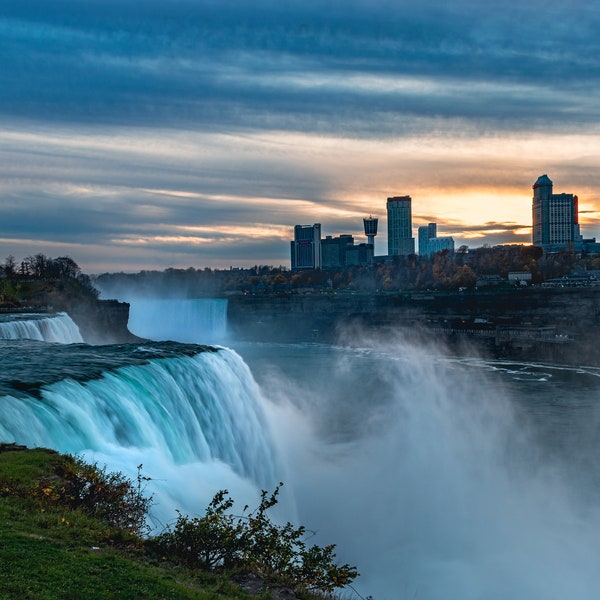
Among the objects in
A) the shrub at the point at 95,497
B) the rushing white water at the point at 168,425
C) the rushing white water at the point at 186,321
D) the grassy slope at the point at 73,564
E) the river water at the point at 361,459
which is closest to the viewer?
the grassy slope at the point at 73,564

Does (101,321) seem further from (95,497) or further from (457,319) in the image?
(95,497)

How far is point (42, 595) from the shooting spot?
6.83 meters

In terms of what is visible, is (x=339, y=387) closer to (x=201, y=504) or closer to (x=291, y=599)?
(x=201, y=504)

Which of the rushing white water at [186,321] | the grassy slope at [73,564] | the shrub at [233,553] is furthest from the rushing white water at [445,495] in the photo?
the rushing white water at [186,321]

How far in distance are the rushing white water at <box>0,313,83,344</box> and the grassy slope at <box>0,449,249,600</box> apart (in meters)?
27.2

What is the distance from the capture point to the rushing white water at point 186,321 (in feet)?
361

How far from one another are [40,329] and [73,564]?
108 feet

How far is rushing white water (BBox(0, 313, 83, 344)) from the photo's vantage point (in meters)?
35.1

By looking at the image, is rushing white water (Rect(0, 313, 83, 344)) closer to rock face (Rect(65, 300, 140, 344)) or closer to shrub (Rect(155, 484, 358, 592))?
rock face (Rect(65, 300, 140, 344))

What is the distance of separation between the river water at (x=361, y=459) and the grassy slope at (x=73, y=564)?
3.41 m

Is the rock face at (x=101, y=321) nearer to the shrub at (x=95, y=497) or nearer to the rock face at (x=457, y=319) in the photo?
the rock face at (x=457, y=319)

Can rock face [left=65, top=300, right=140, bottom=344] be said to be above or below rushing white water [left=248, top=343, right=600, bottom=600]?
above

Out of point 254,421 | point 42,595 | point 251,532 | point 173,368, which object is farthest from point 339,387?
point 42,595

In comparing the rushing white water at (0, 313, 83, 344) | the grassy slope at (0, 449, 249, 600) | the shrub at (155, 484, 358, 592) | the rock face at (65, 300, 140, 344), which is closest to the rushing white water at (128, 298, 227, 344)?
the rock face at (65, 300, 140, 344)
